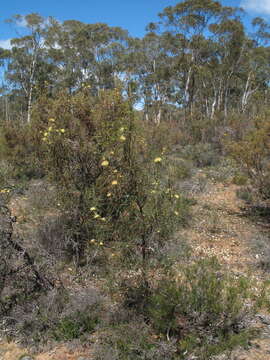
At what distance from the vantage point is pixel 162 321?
3.27 m

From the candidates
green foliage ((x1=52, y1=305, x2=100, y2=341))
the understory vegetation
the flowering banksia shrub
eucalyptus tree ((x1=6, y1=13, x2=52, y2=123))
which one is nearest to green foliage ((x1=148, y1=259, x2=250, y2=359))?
the understory vegetation

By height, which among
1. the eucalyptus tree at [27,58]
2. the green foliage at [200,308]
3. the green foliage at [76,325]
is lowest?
the green foliage at [76,325]

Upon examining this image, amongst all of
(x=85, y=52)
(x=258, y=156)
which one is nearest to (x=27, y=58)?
(x=85, y=52)

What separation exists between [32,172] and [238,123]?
842cm

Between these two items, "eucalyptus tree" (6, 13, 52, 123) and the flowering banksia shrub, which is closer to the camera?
the flowering banksia shrub

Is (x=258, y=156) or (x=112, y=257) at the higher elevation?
(x=258, y=156)

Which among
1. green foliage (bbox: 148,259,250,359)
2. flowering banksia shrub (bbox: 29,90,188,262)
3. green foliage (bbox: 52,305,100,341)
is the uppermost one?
flowering banksia shrub (bbox: 29,90,188,262)

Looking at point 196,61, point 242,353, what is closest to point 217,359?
point 242,353

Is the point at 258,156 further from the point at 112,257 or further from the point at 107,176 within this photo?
the point at 112,257

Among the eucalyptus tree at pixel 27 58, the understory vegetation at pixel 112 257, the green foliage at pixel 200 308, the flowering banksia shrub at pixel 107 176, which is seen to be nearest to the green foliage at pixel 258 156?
the understory vegetation at pixel 112 257

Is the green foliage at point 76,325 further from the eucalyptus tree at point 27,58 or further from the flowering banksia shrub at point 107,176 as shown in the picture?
the eucalyptus tree at point 27,58

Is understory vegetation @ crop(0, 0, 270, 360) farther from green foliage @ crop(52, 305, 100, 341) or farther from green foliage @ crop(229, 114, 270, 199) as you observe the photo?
green foliage @ crop(229, 114, 270, 199)

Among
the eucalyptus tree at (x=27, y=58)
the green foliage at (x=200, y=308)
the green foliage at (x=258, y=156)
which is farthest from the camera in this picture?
the eucalyptus tree at (x=27, y=58)

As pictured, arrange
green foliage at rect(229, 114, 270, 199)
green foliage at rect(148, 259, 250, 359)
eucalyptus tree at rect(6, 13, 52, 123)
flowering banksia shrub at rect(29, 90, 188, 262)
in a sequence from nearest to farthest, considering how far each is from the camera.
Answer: green foliage at rect(148, 259, 250, 359)
flowering banksia shrub at rect(29, 90, 188, 262)
green foliage at rect(229, 114, 270, 199)
eucalyptus tree at rect(6, 13, 52, 123)
